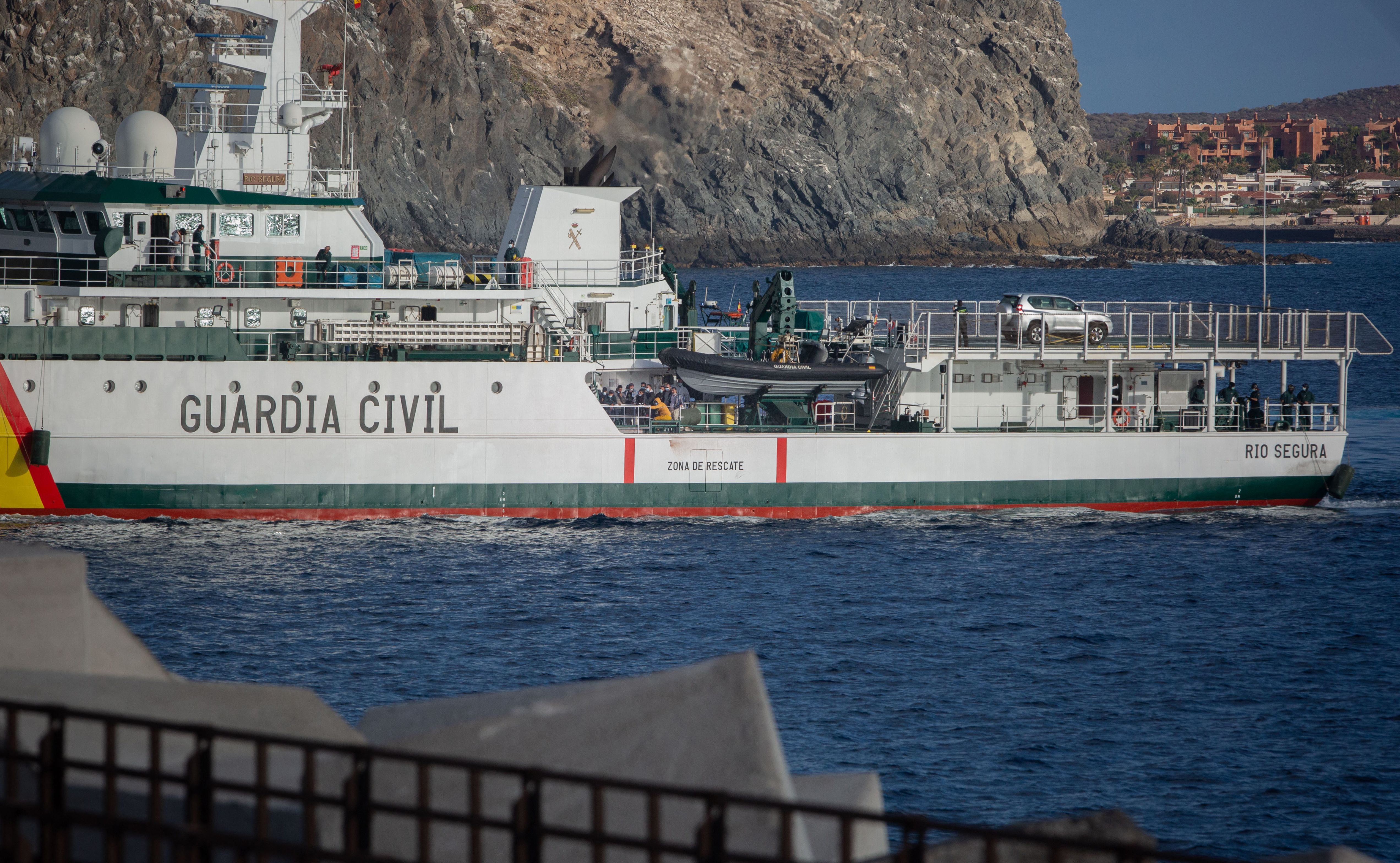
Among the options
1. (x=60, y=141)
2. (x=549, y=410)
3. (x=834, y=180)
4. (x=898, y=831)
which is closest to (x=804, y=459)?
(x=549, y=410)

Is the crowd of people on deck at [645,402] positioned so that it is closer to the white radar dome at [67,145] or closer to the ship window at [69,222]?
the ship window at [69,222]

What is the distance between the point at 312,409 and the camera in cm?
2859

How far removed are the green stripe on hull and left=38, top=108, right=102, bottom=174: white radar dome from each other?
8.41 m

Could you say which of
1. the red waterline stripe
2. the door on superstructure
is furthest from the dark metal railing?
the door on superstructure

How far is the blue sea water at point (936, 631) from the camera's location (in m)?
17.1

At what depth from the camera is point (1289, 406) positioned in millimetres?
32281

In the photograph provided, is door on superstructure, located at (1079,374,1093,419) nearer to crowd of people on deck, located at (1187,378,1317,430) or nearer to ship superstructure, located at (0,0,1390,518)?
ship superstructure, located at (0,0,1390,518)

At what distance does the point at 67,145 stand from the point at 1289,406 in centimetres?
2957

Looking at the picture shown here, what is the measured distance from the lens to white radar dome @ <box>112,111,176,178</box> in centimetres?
3111

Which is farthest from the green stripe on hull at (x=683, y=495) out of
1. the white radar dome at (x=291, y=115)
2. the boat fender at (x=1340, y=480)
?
the white radar dome at (x=291, y=115)

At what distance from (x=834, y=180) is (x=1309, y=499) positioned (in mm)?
129873

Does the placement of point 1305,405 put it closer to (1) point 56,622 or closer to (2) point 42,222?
(2) point 42,222

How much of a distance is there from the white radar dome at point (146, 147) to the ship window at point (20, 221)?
212cm

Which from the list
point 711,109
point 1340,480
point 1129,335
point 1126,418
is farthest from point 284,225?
point 711,109
